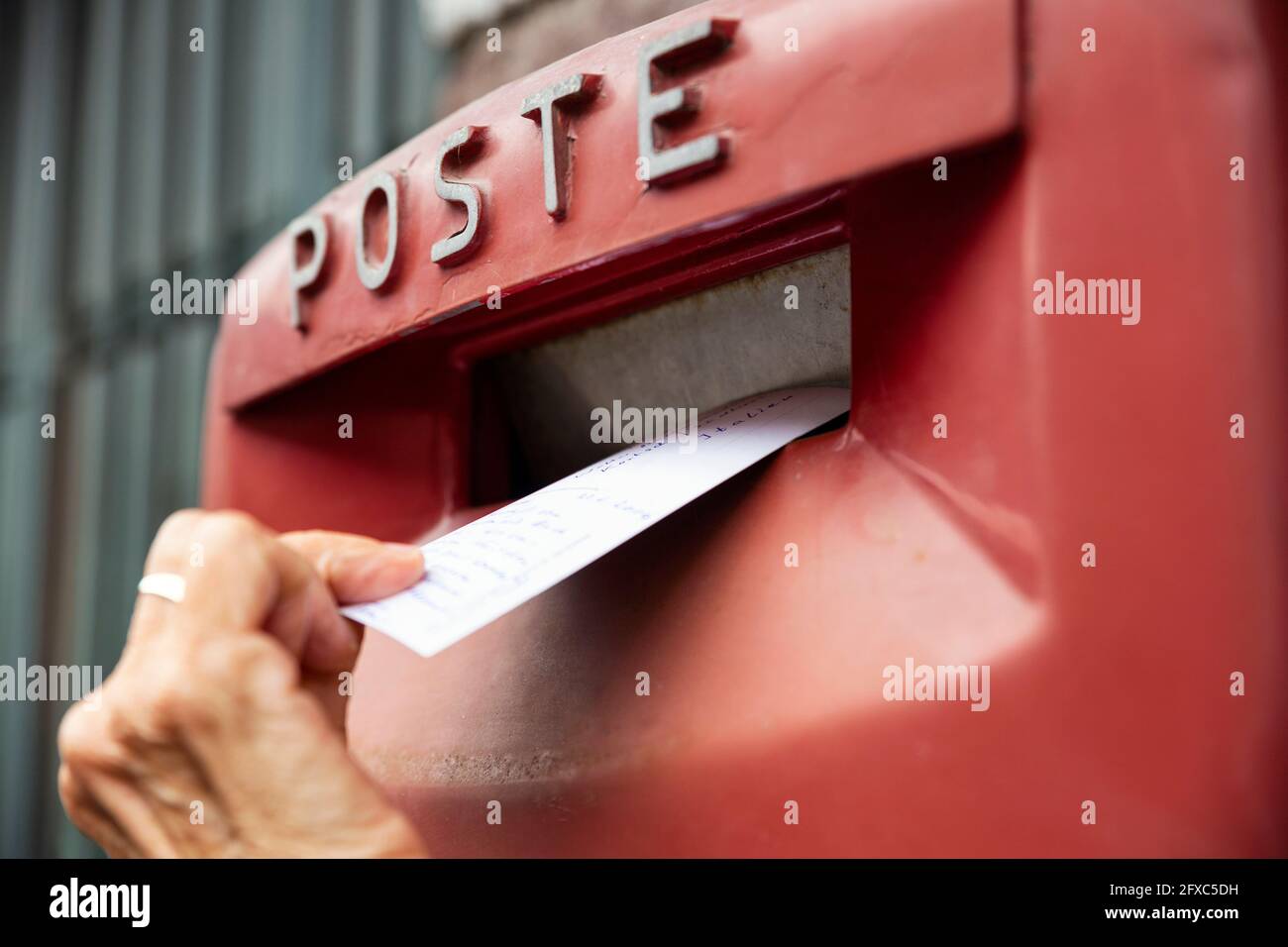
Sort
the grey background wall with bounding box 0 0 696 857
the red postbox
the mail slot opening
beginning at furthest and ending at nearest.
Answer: the grey background wall with bounding box 0 0 696 857 < the mail slot opening < the red postbox

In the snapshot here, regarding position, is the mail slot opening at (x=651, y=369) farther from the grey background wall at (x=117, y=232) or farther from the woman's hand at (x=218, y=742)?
the grey background wall at (x=117, y=232)

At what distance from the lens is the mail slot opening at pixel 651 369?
744mm

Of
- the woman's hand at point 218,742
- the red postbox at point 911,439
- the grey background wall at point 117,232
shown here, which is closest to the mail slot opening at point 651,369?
the red postbox at point 911,439

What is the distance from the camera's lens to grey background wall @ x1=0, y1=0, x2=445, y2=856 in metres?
2.09

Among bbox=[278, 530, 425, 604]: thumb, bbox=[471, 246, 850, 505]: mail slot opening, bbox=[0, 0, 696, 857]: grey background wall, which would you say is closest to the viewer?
bbox=[278, 530, 425, 604]: thumb

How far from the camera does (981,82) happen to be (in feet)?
1.74

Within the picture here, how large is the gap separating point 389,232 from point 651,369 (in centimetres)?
20

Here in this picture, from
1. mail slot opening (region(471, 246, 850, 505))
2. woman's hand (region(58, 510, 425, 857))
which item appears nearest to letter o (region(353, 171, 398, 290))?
mail slot opening (region(471, 246, 850, 505))

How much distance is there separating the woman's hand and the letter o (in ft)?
0.85

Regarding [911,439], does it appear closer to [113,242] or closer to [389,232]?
[389,232]

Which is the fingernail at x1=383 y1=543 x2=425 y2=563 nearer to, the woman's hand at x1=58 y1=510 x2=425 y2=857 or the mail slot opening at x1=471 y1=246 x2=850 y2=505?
the woman's hand at x1=58 y1=510 x2=425 y2=857

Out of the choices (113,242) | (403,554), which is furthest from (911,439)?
(113,242)

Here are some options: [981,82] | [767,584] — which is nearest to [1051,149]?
[981,82]

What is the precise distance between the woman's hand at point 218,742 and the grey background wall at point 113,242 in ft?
4.98
